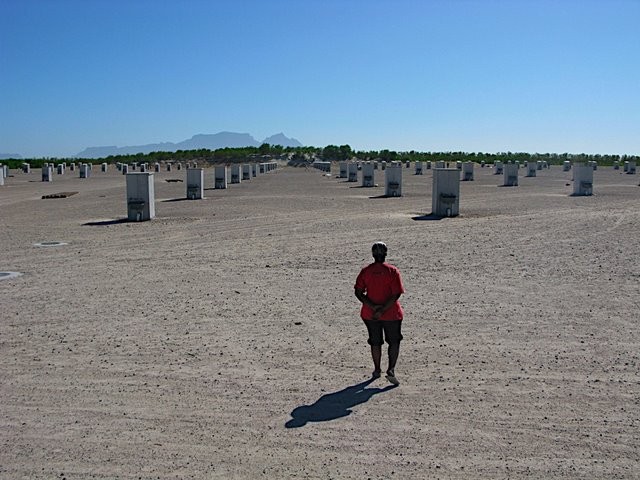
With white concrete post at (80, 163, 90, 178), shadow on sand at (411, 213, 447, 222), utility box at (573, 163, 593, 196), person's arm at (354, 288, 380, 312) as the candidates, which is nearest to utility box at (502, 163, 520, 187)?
utility box at (573, 163, 593, 196)

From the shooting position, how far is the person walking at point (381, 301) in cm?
691

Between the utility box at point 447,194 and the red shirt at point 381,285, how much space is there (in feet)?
55.2

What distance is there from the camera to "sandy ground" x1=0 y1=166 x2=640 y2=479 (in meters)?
5.35

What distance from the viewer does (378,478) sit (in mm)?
4961

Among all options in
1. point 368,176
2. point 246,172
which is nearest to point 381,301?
point 368,176

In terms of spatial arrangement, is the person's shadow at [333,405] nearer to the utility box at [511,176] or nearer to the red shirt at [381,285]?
the red shirt at [381,285]

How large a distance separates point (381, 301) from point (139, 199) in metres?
17.0

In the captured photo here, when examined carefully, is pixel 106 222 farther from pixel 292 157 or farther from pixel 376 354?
pixel 292 157

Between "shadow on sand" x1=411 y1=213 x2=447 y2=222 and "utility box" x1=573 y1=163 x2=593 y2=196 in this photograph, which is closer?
"shadow on sand" x1=411 y1=213 x2=447 y2=222

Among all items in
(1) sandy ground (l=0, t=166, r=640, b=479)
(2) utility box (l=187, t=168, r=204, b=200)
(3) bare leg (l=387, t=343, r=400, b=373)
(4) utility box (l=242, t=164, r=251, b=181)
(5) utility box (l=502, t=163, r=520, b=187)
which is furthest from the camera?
(4) utility box (l=242, t=164, r=251, b=181)

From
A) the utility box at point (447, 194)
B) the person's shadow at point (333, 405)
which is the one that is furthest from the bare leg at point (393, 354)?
the utility box at point (447, 194)

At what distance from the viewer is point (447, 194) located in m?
23.6

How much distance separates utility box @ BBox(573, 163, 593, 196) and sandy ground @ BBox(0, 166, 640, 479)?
1808cm

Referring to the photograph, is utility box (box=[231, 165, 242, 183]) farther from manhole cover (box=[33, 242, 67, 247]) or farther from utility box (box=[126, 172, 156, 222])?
manhole cover (box=[33, 242, 67, 247])
